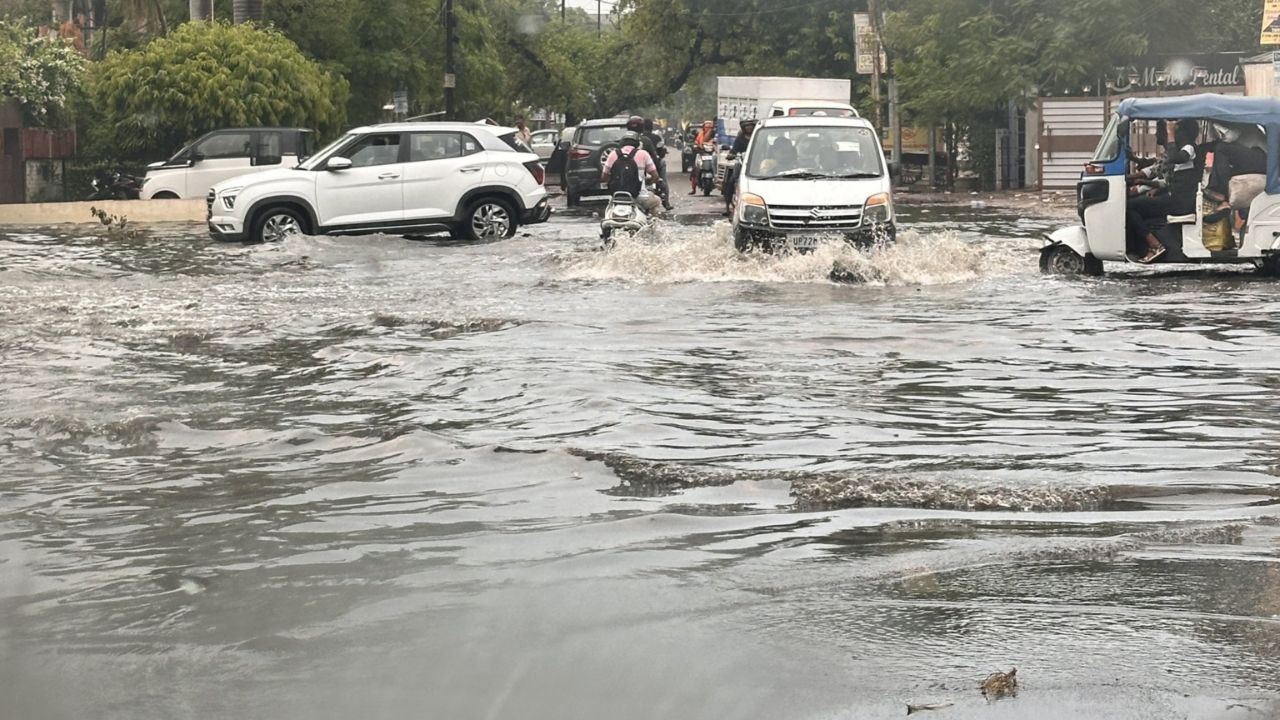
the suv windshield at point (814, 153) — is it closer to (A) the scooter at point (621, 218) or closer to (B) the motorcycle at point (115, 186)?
(A) the scooter at point (621, 218)

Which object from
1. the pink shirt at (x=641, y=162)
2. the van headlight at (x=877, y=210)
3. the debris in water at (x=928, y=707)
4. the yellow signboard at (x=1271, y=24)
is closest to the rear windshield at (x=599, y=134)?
the pink shirt at (x=641, y=162)

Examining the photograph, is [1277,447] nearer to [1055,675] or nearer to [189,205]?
[1055,675]

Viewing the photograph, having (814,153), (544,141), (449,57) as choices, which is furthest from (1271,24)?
(544,141)

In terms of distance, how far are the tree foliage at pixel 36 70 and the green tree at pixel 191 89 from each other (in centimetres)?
96

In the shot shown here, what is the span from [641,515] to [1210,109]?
460 inches

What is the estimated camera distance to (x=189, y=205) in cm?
3033

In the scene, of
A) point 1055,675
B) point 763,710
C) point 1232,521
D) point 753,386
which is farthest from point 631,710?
point 753,386

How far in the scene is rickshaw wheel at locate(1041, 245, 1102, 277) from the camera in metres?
18.3

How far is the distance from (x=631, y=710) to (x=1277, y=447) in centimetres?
478

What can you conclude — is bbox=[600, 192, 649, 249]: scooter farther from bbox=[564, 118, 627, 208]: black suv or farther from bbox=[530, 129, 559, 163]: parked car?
bbox=[530, 129, 559, 163]: parked car

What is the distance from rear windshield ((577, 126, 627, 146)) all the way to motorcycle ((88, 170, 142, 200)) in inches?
330

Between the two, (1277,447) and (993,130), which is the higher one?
(993,130)

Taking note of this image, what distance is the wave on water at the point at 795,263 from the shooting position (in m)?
17.6

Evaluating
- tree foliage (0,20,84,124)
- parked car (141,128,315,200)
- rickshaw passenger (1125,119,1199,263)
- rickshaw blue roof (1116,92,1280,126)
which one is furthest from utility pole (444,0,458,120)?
rickshaw blue roof (1116,92,1280,126)
